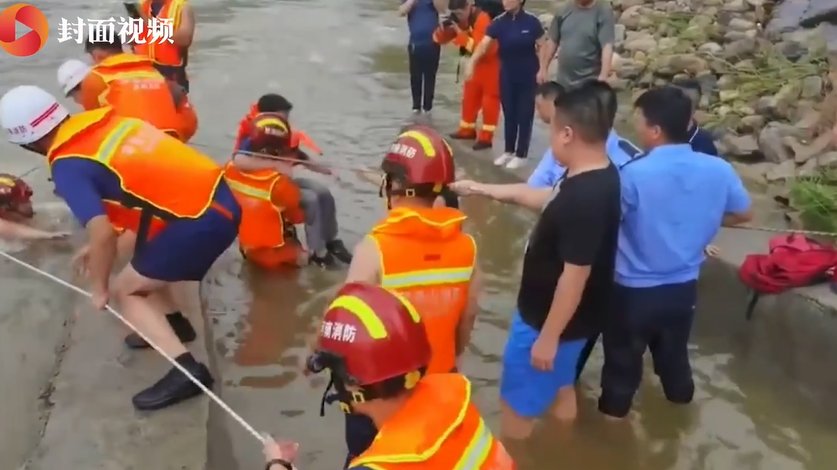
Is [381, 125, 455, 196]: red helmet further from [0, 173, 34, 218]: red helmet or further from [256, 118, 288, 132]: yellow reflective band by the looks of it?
[0, 173, 34, 218]: red helmet

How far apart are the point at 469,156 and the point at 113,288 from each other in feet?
15.5

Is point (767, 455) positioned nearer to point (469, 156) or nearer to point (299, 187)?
point (299, 187)

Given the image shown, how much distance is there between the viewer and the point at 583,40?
7.56m

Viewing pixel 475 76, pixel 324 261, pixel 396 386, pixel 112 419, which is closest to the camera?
pixel 396 386

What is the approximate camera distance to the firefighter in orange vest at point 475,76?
8.52 m

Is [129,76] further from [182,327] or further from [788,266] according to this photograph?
[788,266]

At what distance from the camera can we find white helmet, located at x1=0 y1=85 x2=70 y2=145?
3.96 metres

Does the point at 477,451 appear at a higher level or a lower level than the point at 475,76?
higher

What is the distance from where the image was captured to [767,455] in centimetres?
445

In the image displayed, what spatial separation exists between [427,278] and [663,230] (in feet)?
3.75

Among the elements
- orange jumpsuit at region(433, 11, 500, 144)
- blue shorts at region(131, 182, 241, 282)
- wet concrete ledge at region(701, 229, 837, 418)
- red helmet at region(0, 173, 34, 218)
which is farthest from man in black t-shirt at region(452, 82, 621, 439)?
orange jumpsuit at region(433, 11, 500, 144)

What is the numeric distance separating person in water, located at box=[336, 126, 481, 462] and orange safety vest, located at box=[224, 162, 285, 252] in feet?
8.50

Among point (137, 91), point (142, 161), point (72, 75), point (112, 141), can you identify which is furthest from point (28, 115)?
point (137, 91)

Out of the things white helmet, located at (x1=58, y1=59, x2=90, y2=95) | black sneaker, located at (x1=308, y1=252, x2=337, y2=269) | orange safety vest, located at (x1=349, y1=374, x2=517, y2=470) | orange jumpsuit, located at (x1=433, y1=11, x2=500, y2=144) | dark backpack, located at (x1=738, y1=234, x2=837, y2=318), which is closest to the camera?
orange safety vest, located at (x1=349, y1=374, x2=517, y2=470)
